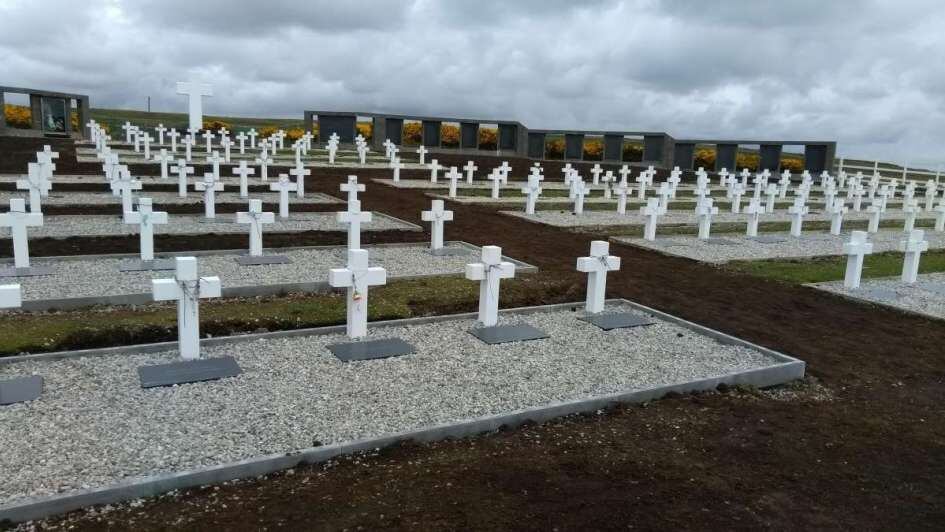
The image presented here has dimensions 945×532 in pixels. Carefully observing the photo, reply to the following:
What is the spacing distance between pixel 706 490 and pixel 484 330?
3758mm

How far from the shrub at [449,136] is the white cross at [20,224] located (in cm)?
3621

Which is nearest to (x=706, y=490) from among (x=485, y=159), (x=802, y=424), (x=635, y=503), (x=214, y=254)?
(x=635, y=503)

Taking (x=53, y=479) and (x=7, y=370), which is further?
(x=7, y=370)

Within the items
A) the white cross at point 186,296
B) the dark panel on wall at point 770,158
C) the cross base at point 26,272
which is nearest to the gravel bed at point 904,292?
the white cross at point 186,296

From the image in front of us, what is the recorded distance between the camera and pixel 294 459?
4727 millimetres

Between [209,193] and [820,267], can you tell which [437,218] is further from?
[820,267]

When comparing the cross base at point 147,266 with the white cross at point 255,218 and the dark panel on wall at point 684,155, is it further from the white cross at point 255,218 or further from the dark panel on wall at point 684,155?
the dark panel on wall at point 684,155

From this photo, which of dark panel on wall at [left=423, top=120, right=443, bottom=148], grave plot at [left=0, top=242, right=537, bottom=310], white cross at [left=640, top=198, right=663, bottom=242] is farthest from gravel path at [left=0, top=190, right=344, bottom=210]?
dark panel on wall at [left=423, top=120, right=443, bottom=148]

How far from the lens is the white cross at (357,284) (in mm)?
7391

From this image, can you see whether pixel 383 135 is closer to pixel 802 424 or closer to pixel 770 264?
pixel 770 264

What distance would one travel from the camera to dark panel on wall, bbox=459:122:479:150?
45031 mm

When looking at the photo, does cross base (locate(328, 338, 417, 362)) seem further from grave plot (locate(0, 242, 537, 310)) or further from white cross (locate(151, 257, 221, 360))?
grave plot (locate(0, 242, 537, 310))

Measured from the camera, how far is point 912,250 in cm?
1215

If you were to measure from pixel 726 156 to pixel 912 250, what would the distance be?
29.9m
